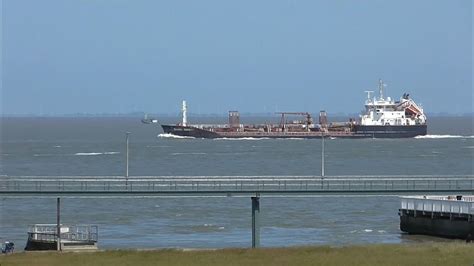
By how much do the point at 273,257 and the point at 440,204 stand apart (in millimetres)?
15807

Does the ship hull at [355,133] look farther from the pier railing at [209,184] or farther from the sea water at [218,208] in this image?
the pier railing at [209,184]

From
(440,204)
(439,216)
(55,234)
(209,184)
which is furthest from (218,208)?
(55,234)

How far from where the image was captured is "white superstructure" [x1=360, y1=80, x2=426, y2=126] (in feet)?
553

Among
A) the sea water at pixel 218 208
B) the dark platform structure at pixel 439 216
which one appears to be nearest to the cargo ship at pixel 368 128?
the sea water at pixel 218 208

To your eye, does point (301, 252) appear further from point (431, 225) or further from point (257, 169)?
point (257, 169)

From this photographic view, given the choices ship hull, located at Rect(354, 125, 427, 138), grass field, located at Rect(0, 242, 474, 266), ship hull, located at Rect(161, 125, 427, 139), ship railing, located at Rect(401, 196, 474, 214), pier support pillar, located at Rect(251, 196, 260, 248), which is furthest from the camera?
ship hull, located at Rect(161, 125, 427, 139)

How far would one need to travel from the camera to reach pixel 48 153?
409 feet

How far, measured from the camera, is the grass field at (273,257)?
110 ft

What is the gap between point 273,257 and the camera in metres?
35.0

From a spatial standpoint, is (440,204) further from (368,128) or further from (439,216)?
(368,128)

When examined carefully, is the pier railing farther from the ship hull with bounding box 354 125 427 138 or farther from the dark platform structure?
the ship hull with bounding box 354 125 427 138

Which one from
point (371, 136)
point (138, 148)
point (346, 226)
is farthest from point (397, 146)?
point (346, 226)

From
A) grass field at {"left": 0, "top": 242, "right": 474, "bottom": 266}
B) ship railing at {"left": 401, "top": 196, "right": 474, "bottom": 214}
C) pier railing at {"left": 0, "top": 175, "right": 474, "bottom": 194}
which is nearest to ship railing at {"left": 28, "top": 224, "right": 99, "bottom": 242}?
pier railing at {"left": 0, "top": 175, "right": 474, "bottom": 194}

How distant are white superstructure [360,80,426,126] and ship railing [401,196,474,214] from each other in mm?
117976
